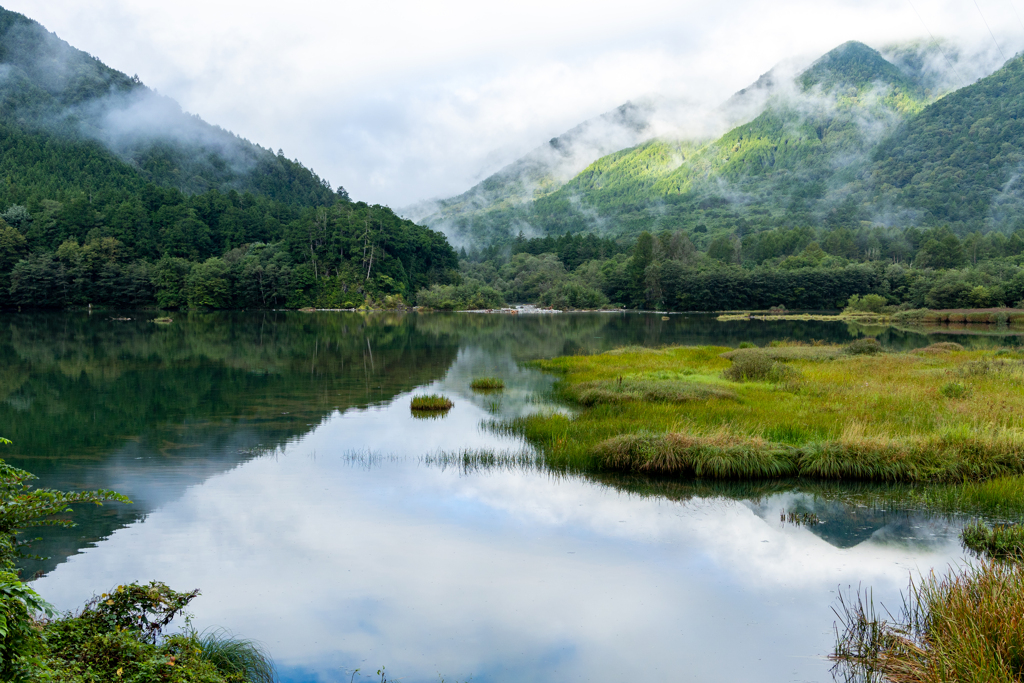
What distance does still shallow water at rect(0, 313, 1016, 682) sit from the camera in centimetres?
875

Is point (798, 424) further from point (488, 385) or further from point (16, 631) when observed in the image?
point (16, 631)

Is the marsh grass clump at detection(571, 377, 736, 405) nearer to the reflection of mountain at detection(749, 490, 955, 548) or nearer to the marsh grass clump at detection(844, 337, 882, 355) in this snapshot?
the reflection of mountain at detection(749, 490, 955, 548)

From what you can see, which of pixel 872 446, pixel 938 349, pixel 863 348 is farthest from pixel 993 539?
pixel 938 349

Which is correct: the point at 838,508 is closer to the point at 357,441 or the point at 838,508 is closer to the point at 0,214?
the point at 357,441

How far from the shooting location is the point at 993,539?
37.8 feet

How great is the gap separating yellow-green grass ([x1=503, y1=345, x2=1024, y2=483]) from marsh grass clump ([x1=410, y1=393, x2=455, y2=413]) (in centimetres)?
437

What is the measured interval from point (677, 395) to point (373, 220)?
120m

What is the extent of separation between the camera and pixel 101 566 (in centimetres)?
1091

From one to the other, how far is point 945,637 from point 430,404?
64.7ft

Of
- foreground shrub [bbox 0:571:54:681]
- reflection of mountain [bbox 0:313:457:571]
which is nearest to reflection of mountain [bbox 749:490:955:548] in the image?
foreground shrub [bbox 0:571:54:681]

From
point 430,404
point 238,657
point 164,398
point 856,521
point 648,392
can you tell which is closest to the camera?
point 238,657

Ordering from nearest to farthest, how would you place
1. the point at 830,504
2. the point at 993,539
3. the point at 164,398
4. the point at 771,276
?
the point at 993,539 → the point at 830,504 → the point at 164,398 → the point at 771,276

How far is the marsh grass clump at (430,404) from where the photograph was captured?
2547 centimetres

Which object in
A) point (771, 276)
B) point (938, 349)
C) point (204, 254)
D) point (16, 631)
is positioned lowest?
point (938, 349)
